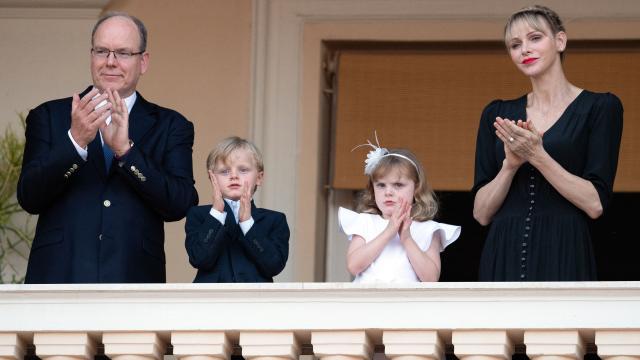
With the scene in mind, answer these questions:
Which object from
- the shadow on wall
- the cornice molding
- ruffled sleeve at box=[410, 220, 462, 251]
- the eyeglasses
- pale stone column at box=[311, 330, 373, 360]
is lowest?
pale stone column at box=[311, 330, 373, 360]

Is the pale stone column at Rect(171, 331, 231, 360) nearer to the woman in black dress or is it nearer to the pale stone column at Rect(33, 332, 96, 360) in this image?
the pale stone column at Rect(33, 332, 96, 360)


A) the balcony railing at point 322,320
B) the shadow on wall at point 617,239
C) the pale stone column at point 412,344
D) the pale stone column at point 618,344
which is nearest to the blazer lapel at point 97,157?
the balcony railing at point 322,320

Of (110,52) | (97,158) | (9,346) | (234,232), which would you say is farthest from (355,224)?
(9,346)

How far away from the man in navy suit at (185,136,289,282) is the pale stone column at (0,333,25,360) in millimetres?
756

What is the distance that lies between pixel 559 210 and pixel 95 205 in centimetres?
164

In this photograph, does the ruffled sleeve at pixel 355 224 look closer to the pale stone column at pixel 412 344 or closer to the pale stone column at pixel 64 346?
the pale stone column at pixel 412 344

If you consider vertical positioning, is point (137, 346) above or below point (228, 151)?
below

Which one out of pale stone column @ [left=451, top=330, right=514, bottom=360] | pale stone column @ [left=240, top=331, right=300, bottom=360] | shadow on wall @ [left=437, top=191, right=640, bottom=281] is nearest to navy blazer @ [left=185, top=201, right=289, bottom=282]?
pale stone column @ [left=240, top=331, right=300, bottom=360]

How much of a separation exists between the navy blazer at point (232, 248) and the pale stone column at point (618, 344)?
1.27 meters

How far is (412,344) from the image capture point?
19.1 feet

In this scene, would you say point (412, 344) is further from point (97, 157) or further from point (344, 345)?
point (97, 157)

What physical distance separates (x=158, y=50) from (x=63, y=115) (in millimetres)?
2661

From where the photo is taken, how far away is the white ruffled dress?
21.2 feet

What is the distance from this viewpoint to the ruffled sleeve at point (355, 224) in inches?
258
